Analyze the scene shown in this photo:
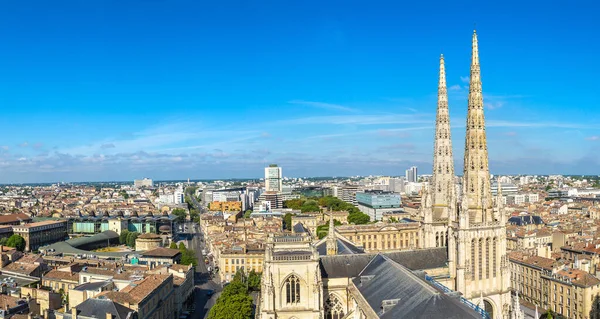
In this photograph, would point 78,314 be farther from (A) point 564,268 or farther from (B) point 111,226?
(B) point 111,226

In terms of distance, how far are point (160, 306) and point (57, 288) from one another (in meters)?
22.2

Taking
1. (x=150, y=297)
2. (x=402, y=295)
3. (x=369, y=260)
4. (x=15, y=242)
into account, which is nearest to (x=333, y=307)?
(x=369, y=260)

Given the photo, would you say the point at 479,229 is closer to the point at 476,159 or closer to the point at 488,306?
the point at 476,159

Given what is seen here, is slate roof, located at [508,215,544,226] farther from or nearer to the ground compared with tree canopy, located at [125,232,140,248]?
farther from the ground

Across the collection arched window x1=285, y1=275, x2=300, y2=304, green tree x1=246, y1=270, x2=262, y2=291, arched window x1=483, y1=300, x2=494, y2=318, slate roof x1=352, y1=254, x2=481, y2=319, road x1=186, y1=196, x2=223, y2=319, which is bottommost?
road x1=186, y1=196, x2=223, y2=319

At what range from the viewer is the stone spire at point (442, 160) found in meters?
56.6

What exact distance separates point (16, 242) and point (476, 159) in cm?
12205

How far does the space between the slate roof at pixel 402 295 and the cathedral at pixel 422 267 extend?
142mm

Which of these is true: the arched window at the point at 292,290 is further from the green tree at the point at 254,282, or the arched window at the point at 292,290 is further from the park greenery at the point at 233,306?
the green tree at the point at 254,282

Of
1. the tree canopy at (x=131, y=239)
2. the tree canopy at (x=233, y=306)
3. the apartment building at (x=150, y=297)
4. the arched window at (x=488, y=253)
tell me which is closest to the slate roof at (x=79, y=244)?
the tree canopy at (x=131, y=239)

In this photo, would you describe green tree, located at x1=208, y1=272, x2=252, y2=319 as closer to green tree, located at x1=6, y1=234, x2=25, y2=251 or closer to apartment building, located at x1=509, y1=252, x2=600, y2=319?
apartment building, located at x1=509, y1=252, x2=600, y2=319

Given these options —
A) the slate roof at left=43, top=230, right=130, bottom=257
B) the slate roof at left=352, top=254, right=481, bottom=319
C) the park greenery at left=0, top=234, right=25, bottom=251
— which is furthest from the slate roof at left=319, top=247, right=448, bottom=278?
the park greenery at left=0, top=234, right=25, bottom=251

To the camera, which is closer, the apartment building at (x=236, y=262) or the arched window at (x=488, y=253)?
the arched window at (x=488, y=253)

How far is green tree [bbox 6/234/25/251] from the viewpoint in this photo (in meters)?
122
